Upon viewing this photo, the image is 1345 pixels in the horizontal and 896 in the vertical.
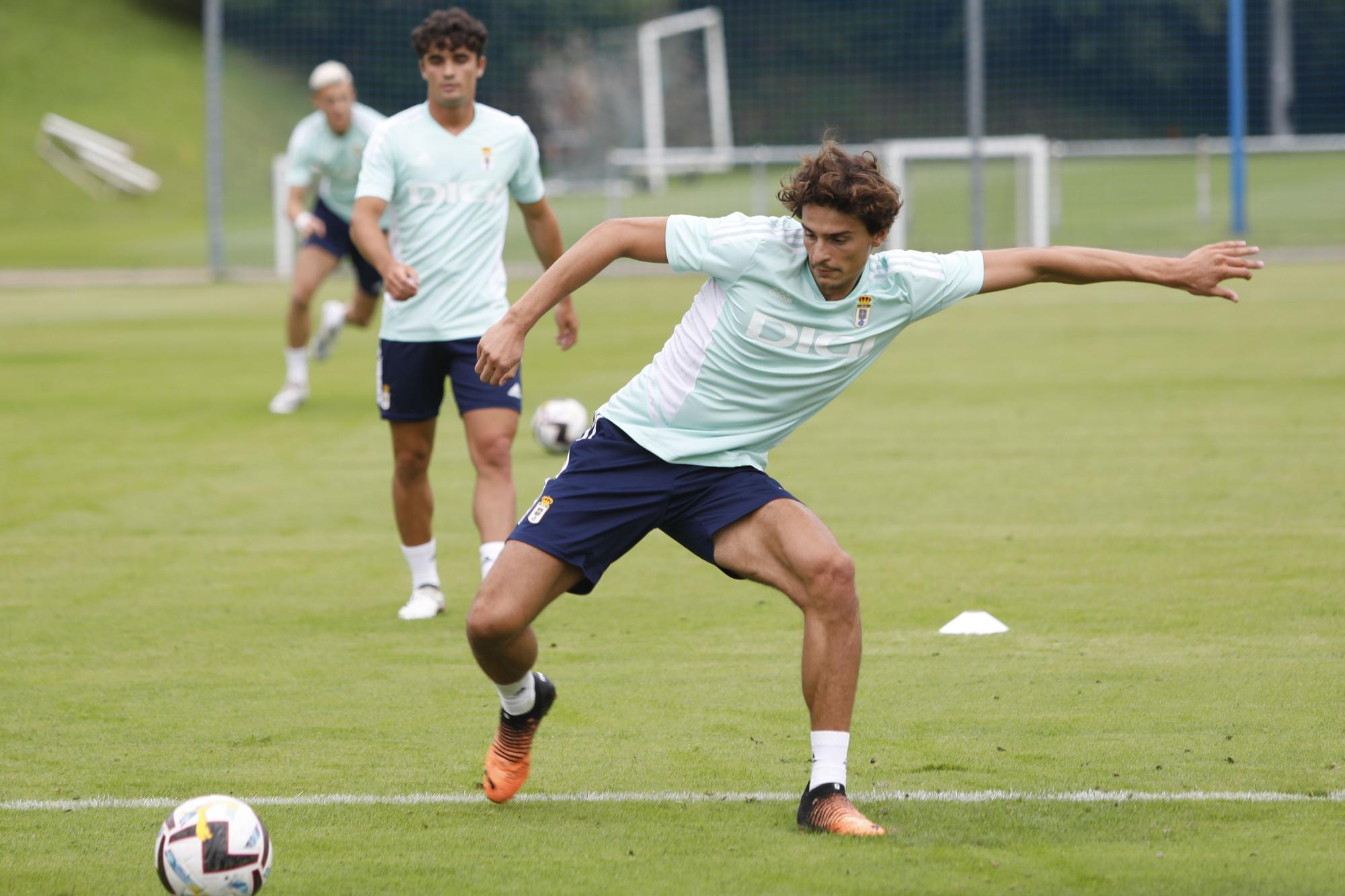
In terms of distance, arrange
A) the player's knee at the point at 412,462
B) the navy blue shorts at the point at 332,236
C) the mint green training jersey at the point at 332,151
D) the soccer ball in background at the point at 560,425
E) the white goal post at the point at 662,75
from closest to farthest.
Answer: the player's knee at the point at 412,462 → the soccer ball in background at the point at 560,425 → the mint green training jersey at the point at 332,151 → the navy blue shorts at the point at 332,236 → the white goal post at the point at 662,75

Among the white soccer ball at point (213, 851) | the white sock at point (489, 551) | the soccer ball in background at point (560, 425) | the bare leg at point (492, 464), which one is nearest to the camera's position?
the white soccer ball at point (213, 851)

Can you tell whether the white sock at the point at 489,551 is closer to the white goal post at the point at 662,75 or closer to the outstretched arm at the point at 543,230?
the outstretched arm at the point at 543,230

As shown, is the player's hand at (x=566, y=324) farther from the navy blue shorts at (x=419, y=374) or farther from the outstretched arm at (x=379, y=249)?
the outstretched arm at (x=379, y=249)

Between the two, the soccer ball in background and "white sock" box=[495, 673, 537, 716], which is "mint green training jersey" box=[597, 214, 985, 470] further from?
the soccer ball in background

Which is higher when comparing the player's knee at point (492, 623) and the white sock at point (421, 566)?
the player's knee at point (492, 623)

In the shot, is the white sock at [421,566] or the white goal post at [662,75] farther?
the white goal post at [662,75]

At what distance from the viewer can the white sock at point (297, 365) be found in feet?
43.2

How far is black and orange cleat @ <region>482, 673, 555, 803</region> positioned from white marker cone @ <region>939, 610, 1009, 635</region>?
2.20 meters

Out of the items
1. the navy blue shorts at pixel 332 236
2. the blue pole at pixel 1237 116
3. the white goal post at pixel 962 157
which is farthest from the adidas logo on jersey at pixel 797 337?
the blue pole at pixel 1237 116

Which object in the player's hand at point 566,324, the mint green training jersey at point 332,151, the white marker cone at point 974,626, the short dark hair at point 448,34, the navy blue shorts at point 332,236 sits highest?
the short dark hair at point 448,34

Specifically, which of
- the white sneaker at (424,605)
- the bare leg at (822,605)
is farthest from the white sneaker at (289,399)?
the bare leg at (822,605)

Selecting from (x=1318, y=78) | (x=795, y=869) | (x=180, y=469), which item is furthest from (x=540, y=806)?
(x=1318, y=78)

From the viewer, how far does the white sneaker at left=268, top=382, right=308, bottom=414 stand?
43.1ft

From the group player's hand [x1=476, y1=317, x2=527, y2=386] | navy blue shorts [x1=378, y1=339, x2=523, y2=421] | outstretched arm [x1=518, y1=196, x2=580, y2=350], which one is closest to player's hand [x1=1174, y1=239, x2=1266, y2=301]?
player's hand [x1=476, y1=317, x2=527, y2=386]
